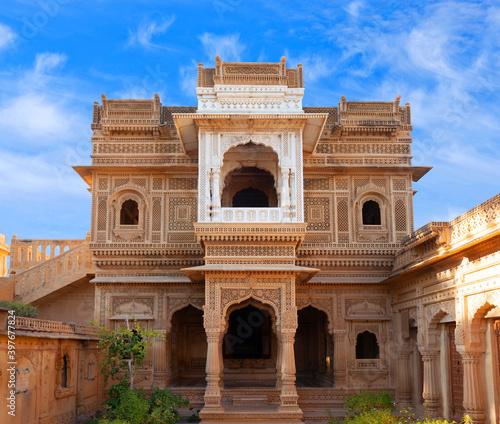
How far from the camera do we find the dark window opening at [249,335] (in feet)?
61.0

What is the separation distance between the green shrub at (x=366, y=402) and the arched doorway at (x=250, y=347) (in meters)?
3.92

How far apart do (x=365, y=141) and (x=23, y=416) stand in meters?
11.5

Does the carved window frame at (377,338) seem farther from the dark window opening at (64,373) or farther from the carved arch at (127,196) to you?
the dark window opening at (64,373)

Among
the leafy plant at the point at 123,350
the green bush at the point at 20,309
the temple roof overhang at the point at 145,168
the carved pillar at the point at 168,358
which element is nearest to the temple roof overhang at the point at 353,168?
the temple roof overhang at the point at 145,168

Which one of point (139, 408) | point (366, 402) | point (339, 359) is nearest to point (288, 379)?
point (366, 402)

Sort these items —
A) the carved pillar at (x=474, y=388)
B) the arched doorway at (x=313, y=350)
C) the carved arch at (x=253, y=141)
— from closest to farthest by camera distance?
the carved pillar at (x=474, y=388) < the carved arch at (x=253, y=141) < the arched doorway at (x=313, y=350)

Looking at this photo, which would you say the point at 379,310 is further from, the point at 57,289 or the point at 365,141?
the point at 57,289

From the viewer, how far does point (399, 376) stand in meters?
15.4

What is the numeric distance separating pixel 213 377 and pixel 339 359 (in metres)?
4.22

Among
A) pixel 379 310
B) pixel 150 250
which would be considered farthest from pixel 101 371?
pixel 379 310

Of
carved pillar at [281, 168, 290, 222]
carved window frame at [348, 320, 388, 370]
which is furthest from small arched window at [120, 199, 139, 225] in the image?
carved window frame at [348, 320, 388, 370]

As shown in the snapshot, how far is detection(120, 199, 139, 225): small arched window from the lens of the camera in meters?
18.2

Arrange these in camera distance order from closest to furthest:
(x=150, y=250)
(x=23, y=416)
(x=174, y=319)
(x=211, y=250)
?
(x=23, y=416) → (x=211, y=250) → (x=150, y=250) → (x=174, y=319)

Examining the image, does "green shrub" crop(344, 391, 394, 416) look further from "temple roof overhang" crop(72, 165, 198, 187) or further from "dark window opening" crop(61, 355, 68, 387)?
"temple roof overhang" crop(72, 165, 198, 187)
